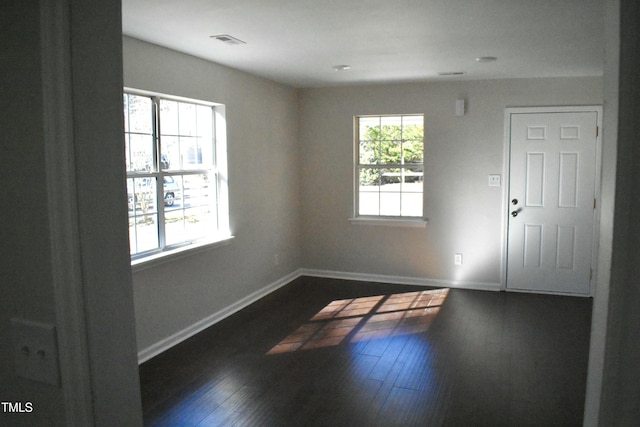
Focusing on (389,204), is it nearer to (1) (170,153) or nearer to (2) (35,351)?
(1) (170,153)

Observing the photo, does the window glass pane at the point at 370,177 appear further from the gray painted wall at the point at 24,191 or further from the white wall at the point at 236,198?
the gray painted wall at the point at 24,191

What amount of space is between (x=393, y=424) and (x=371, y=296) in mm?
2798

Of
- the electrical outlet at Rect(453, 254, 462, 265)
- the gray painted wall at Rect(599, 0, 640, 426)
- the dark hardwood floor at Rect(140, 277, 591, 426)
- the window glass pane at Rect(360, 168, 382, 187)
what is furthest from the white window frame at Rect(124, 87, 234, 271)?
the gray painted wall at Rect(599, 0, 640, 426)

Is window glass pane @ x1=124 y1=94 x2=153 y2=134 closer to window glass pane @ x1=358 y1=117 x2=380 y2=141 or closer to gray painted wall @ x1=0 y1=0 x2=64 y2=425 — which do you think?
gray painted wall @ x1=0 y1=0 x2=64 y2=425

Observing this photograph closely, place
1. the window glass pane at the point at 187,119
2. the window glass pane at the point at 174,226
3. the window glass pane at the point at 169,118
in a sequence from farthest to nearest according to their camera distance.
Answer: the window glass pane at the point at 187,119
the window glass pane at the point at 174,226
the window glass pane at the point at 169,118

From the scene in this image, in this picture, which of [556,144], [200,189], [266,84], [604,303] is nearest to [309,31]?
[200,189]

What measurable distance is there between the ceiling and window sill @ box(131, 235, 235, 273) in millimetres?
1637

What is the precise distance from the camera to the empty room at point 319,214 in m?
0.91

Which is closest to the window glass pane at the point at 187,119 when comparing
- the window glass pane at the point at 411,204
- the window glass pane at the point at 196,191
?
the window glass pane at the point at 196,191

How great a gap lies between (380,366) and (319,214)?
3.10 metres

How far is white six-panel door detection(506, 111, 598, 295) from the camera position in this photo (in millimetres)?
5520

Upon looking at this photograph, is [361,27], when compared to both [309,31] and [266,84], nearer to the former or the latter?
[309,31]

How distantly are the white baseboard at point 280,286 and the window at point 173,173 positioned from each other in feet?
2.43

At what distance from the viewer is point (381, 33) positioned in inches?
139
